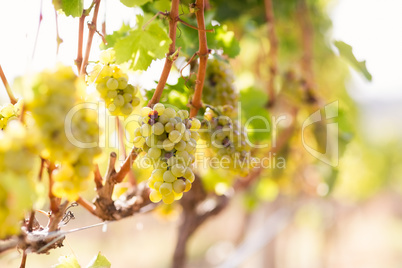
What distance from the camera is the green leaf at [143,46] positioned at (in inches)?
23.4

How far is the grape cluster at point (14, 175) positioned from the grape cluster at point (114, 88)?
8.3 inches

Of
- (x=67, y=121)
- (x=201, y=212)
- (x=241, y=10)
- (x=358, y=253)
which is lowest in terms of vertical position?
(x=358, y=253)

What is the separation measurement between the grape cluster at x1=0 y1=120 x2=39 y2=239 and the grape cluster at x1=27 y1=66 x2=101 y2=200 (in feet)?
0.06

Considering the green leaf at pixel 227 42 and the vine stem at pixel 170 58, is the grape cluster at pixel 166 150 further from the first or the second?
the green leaf at pixel 227 42

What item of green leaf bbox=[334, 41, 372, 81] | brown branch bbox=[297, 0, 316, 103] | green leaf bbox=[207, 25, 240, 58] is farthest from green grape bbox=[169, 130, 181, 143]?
brown branch bbox=[297, 0, 316, 103]

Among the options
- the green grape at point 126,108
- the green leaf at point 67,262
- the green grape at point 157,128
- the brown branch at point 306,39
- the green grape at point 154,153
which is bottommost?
the green leaf at point 67,262

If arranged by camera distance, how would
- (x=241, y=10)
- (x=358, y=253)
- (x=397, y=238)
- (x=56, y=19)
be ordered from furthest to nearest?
(x=397, y=238) < (x=358, y=253) < (x=241, y=10) < (x=56, y=19)

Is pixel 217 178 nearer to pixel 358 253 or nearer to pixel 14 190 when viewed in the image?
pixel 14 190

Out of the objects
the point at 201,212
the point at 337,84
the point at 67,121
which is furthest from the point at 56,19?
the point at 337,84

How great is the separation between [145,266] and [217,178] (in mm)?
4742

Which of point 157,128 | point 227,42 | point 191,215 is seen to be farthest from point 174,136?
point 191,215

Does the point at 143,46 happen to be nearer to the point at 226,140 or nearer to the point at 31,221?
the point at 226,140

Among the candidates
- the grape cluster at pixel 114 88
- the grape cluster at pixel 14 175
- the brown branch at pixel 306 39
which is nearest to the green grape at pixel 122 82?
the grape cluster at pixel 114 88

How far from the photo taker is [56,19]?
23.3 inches
